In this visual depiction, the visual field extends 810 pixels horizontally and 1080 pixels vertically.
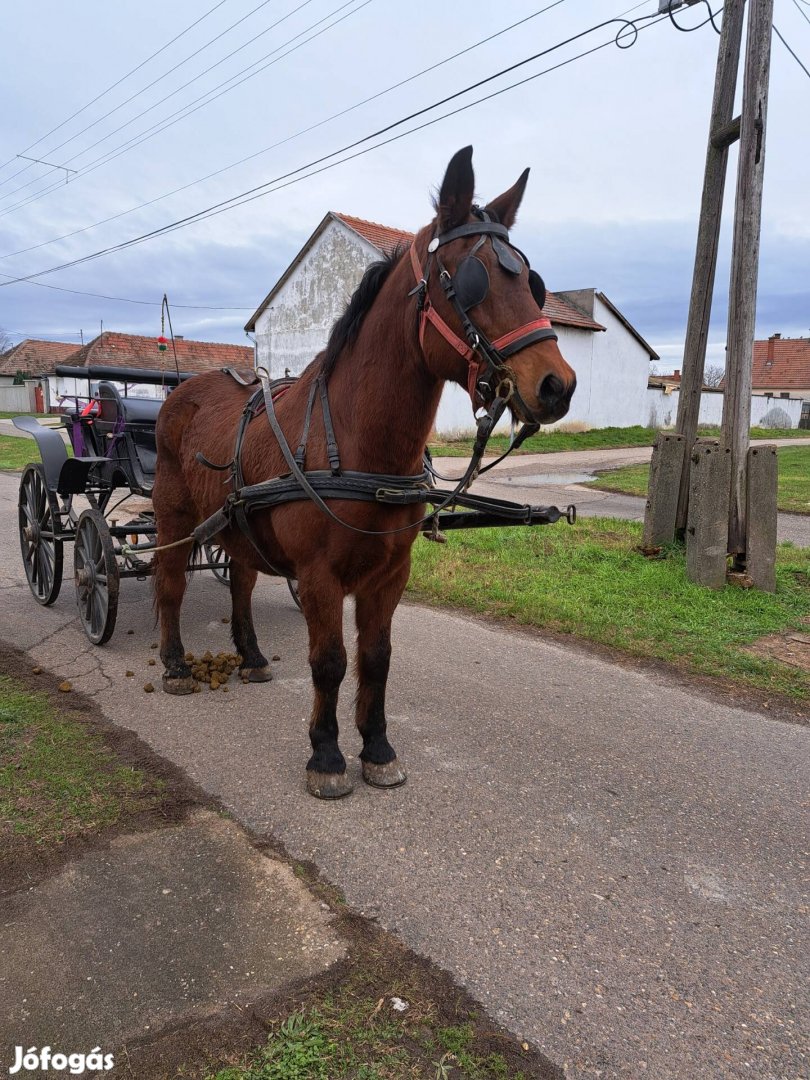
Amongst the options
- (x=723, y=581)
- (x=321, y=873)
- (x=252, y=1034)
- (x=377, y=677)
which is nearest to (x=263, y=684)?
(x=377, y=677)

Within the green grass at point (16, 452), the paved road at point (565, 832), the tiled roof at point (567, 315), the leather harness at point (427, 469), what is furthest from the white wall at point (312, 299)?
the leather harness at point (427, 469)

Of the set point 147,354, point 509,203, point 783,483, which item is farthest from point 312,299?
point 509,203

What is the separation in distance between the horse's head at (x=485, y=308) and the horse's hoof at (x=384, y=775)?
1.77 m

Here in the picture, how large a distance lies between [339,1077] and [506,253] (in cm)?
256

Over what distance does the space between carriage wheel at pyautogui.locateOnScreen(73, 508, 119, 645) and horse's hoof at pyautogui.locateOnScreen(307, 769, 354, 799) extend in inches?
93.9

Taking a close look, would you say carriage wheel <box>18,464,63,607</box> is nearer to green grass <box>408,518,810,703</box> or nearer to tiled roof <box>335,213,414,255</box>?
green grass <box>408,518,810,703</box>

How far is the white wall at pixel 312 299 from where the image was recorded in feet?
74.1

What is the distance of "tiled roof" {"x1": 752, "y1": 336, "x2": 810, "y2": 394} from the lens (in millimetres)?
52531

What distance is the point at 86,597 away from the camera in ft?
17.4

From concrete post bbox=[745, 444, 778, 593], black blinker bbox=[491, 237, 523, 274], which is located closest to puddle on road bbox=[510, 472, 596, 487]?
concrete post bbox=[745, 444, 778, 593]

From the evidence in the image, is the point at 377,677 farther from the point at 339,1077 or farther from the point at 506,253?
the point at 506,253

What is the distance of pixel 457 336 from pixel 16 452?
20.3 meters

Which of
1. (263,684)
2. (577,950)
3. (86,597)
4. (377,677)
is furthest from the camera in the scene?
(86,597)

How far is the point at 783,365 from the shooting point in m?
53.8
